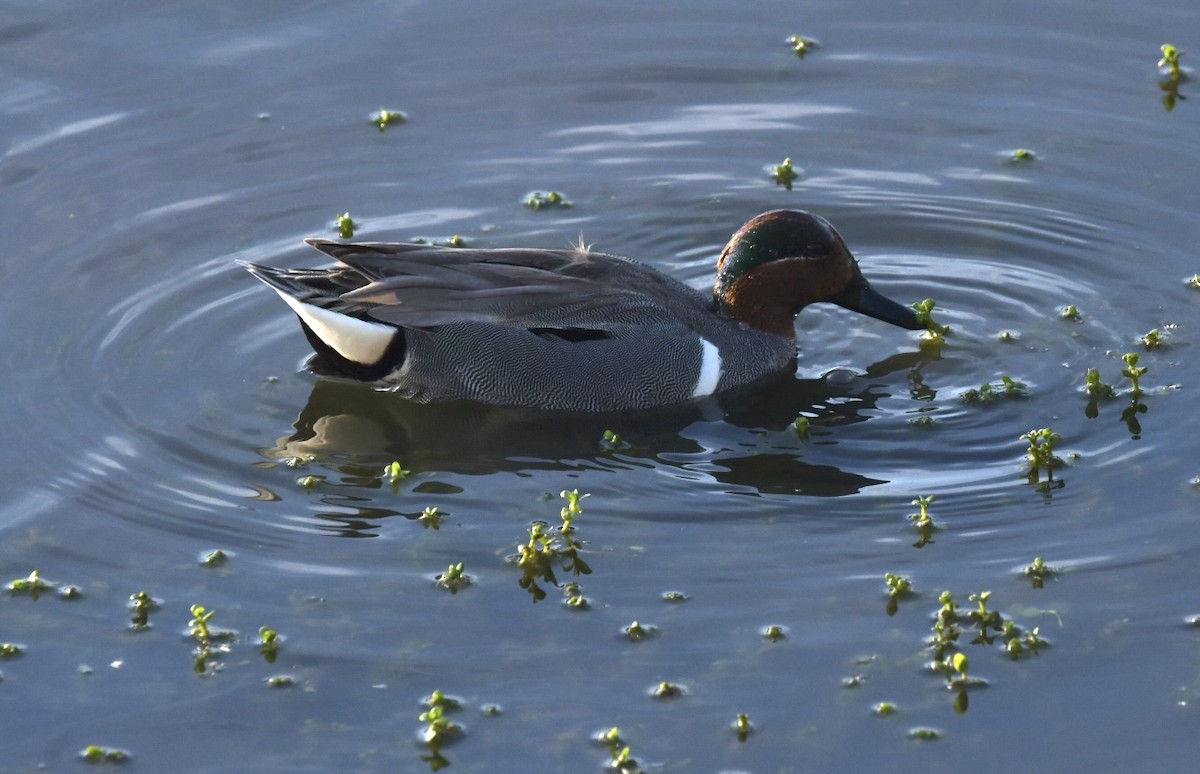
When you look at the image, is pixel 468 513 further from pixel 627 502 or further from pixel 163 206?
pixel 163 206

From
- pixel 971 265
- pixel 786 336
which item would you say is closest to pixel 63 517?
pixel 786 336

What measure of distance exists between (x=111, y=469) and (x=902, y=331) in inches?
159

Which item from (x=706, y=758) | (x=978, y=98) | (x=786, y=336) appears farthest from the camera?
(x=978, y=98)

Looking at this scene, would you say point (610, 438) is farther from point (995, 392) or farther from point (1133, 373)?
point (1133, 373)

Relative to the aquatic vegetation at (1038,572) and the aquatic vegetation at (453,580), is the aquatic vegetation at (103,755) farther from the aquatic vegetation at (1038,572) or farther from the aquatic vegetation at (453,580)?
the aquatic vegetation at (1038,572)

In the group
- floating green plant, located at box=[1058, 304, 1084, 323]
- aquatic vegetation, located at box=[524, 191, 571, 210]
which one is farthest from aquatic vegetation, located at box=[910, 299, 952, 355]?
aquatic vegetation, located at box=[524, 191, 571, 210]

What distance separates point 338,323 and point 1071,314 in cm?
365

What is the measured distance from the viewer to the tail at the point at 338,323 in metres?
8.51

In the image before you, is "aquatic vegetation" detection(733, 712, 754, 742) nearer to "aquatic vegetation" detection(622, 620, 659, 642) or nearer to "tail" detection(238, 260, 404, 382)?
"aquatic vegetation" detection(622, 620, 659, 642)

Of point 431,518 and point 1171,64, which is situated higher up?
point 1171,64

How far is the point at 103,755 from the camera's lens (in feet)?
20.0

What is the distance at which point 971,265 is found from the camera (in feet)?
31.9

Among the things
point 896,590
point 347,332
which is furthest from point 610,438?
point 896,590

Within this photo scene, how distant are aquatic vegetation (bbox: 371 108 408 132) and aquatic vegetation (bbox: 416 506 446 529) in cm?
398
